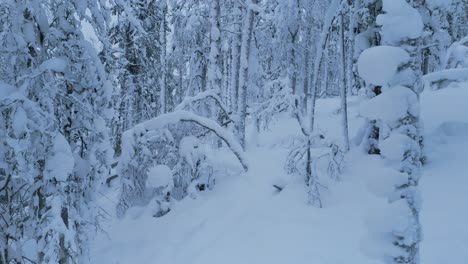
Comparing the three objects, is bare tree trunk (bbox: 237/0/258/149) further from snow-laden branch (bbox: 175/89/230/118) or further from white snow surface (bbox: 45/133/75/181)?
white snow surface (bbox: 45/133/75/181)

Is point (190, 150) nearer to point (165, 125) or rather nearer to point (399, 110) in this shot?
point (165, 125)

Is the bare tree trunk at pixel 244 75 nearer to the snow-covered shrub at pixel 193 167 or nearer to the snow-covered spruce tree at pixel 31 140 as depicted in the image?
the snow-covered shrub at pixel 193 167

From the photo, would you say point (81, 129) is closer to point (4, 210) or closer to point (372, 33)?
point (4, 210)

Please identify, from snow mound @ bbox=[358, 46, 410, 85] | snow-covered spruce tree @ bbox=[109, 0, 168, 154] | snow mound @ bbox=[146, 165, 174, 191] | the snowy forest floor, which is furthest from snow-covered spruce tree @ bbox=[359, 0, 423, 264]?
snow-covered spruce tree @ bbox=[109, 0, 168, 154]

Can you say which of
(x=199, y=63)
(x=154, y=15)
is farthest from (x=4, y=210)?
(x=154, y=15)

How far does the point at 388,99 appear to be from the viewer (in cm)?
295

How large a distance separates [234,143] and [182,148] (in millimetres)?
1236

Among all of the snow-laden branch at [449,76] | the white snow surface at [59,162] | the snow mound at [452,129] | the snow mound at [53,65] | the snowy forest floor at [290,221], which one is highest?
the snow mound at [53,65]

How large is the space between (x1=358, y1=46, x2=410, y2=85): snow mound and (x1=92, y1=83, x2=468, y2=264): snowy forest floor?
2.67 m

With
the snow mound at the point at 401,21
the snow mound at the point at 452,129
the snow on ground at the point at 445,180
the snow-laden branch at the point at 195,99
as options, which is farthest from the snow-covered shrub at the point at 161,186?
the snow mound at the point at 401,21

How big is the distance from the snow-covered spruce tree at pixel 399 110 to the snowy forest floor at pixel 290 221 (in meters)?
2.18

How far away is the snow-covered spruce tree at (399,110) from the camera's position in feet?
9.28

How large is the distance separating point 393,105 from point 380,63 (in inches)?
13.6

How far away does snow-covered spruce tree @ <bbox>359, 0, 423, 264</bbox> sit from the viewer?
9.28ft
